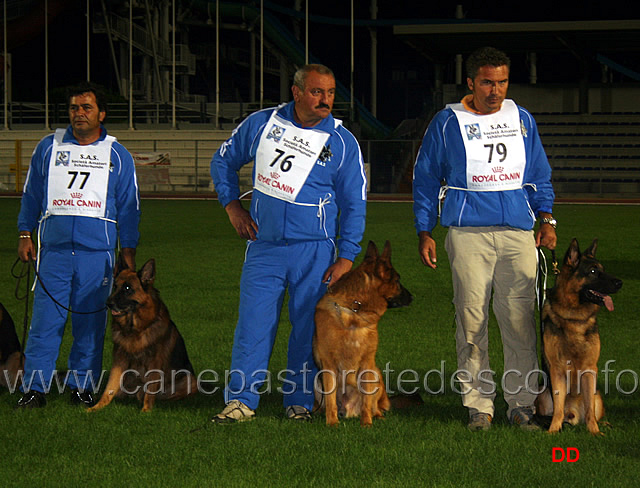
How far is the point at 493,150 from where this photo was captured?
5.18 meters

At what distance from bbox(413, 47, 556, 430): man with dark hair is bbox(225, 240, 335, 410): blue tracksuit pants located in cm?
68

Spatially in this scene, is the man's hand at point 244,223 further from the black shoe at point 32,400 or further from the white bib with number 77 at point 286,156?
the black shoe at point 32,400

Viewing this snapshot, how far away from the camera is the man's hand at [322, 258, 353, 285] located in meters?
5.29

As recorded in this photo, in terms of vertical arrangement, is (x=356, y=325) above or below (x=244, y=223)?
below

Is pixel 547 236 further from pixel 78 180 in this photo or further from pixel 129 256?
pixel 78 180

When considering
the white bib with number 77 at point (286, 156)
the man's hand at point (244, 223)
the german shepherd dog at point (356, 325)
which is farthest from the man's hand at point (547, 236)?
the man's hand at point (244, 223)

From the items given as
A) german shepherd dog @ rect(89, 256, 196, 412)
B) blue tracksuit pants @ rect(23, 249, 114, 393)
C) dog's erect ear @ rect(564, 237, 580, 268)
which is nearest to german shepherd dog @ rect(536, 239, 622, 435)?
dog's erect ear @ rect(564, 237, 580, 268)

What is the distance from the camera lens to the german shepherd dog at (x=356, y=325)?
5156 mm

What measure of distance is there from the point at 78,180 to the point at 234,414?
5.73 feet

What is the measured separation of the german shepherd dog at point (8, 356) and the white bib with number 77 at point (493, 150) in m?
3.09

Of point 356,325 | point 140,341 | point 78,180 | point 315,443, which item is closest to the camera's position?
point 315,443

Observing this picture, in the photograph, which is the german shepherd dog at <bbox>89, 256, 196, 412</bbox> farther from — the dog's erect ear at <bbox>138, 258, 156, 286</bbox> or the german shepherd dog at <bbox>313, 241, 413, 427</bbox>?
the german shepherd dog at <bbox>313, 241, 413, 427</bbox>

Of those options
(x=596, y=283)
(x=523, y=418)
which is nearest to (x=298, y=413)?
(x=523, y=418)

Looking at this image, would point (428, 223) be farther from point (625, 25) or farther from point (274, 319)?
point (625, 25)
